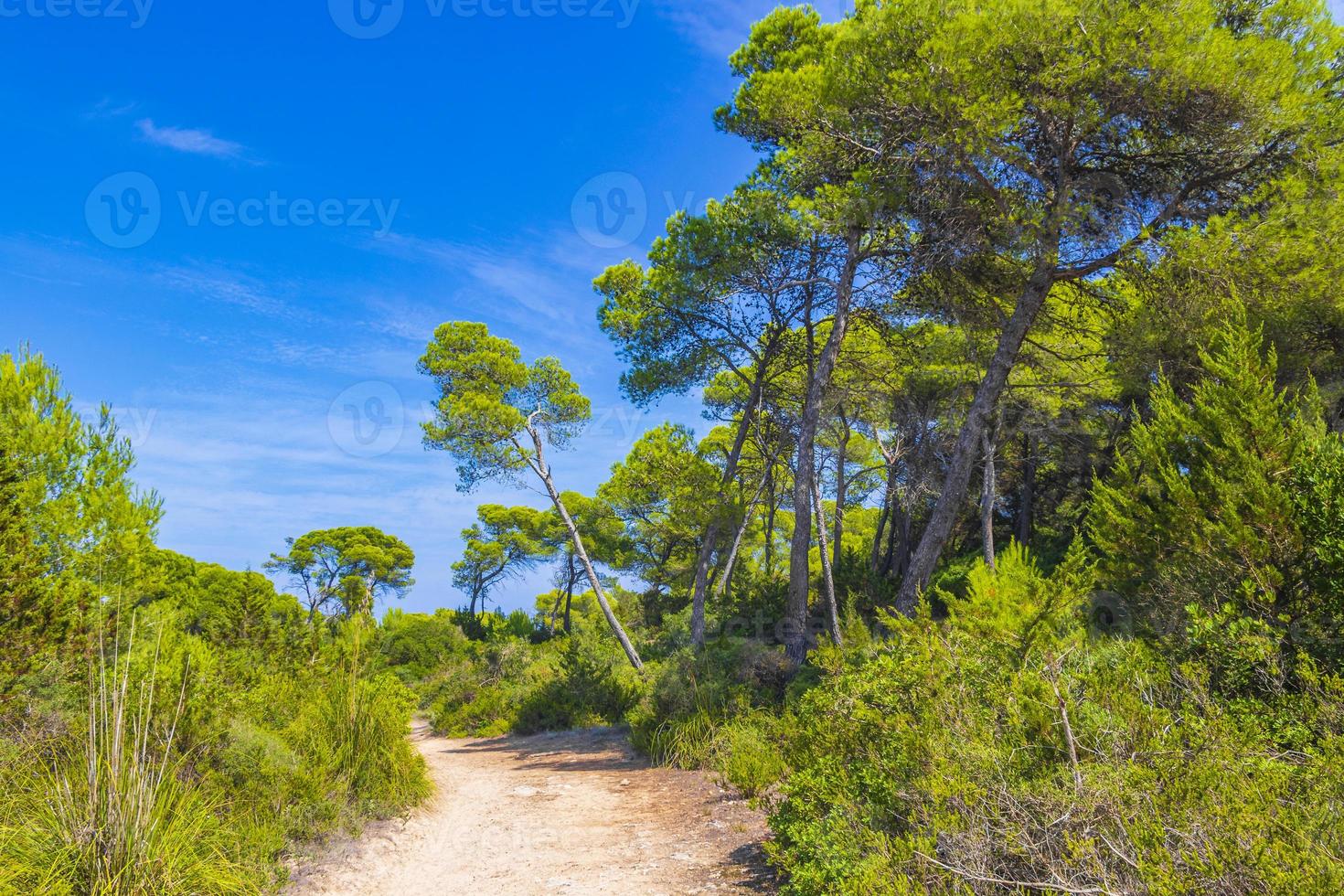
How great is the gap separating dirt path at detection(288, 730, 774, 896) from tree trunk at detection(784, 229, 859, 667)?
289cm

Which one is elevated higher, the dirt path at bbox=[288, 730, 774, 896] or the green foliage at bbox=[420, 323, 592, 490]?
the green foliage at bbox=[420, 323, 592, 490]

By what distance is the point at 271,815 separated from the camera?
478 cm

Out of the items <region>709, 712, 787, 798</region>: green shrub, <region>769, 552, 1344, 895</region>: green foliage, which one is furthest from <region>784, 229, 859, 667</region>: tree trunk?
<region>769, 552, 1344, 895</region>: green foliage

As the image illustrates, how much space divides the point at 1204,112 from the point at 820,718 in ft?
26.2

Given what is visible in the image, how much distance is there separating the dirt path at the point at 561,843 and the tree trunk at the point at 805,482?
9.48ft

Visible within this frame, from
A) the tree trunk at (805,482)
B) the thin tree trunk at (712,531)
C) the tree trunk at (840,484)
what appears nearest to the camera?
the tree trunk at (805,482)

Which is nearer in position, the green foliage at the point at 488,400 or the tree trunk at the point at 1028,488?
the green foliage at the point at 488,400

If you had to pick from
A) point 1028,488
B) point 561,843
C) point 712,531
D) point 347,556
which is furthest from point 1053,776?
point 347,556

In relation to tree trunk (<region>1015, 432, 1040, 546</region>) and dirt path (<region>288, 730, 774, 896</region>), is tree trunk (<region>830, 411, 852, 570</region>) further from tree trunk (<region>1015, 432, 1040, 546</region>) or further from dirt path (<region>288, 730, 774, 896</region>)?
dirt path (<region>288, 730, 774, 896</region>)

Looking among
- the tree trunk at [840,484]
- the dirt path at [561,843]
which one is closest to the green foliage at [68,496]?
the dirt path at [561,843]

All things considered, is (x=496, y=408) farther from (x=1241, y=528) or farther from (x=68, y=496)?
(x=1241, y=528)

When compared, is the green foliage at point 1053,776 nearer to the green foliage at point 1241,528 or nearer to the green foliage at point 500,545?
the green foliage at point 1241,528

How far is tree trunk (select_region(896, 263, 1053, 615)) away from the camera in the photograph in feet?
29.3

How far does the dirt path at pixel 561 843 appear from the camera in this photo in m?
4.65
